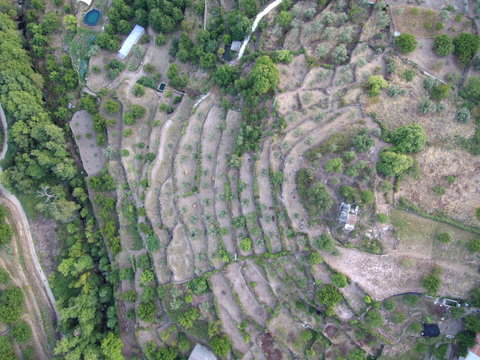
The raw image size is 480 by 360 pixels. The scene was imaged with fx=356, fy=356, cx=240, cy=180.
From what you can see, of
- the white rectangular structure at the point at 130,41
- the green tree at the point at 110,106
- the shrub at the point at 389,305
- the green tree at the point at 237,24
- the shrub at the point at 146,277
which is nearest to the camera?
the shrub at the point at 389,305

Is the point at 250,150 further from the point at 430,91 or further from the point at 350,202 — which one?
the point at 430,91

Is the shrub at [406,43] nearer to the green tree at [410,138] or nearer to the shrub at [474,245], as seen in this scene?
the green tree at [410,138]

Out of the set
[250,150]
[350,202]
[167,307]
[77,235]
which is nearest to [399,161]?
[350,202]

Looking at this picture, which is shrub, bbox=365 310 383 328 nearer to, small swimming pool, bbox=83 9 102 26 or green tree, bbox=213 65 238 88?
green tree, bbox=213 65 238 88

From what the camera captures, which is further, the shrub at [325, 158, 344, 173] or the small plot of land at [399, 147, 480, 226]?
the small plot of land at [399, 147, 480, 226]

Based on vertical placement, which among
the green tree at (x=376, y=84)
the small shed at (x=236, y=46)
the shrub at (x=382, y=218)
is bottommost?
the shrub at (x=382, y=218)

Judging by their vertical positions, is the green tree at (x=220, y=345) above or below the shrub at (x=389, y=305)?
below

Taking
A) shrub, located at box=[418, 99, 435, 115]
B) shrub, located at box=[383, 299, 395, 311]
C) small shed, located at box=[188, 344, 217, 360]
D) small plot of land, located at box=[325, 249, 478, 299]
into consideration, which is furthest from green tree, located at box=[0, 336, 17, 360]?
shrub, located at box=[418, 99, 435, 115]

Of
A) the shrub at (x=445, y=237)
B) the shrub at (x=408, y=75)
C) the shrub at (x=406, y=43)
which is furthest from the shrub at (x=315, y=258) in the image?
the shrub at (x=406, y=43)
